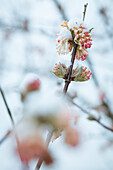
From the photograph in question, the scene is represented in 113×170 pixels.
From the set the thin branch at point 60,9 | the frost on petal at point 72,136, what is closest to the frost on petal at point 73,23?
the frost on petal at point 72,136

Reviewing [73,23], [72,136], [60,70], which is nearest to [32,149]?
[72,136]

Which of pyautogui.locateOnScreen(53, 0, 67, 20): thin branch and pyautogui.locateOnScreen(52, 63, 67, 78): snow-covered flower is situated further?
pyautogui.locateOnScreen(53, 0, 67, 20): thin branch

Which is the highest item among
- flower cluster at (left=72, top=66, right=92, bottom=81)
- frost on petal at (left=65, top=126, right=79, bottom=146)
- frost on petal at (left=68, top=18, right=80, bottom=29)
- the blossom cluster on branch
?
frost on petal at (left=68, top=18, right=80, bottom=29)

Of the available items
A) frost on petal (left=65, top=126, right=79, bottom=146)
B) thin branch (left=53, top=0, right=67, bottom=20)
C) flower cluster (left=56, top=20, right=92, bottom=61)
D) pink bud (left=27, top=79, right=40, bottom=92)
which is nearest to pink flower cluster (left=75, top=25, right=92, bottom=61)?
flower cluster (left=56, top=20, right=92, bottom=61)

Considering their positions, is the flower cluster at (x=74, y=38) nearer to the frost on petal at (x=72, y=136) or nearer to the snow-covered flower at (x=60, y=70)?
the snow-covered flower at (x=60, y=70)

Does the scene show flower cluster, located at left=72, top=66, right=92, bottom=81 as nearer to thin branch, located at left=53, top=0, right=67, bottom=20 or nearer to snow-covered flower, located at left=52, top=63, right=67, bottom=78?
snow-covered flower, located at left=52, top=63, right=67, bottom=78

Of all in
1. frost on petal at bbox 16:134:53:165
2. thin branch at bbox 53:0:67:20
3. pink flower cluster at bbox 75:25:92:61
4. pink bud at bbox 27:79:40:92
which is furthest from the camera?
thin branch at bbox 53:0:67:20

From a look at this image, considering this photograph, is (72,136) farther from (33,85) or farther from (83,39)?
(83,39)
